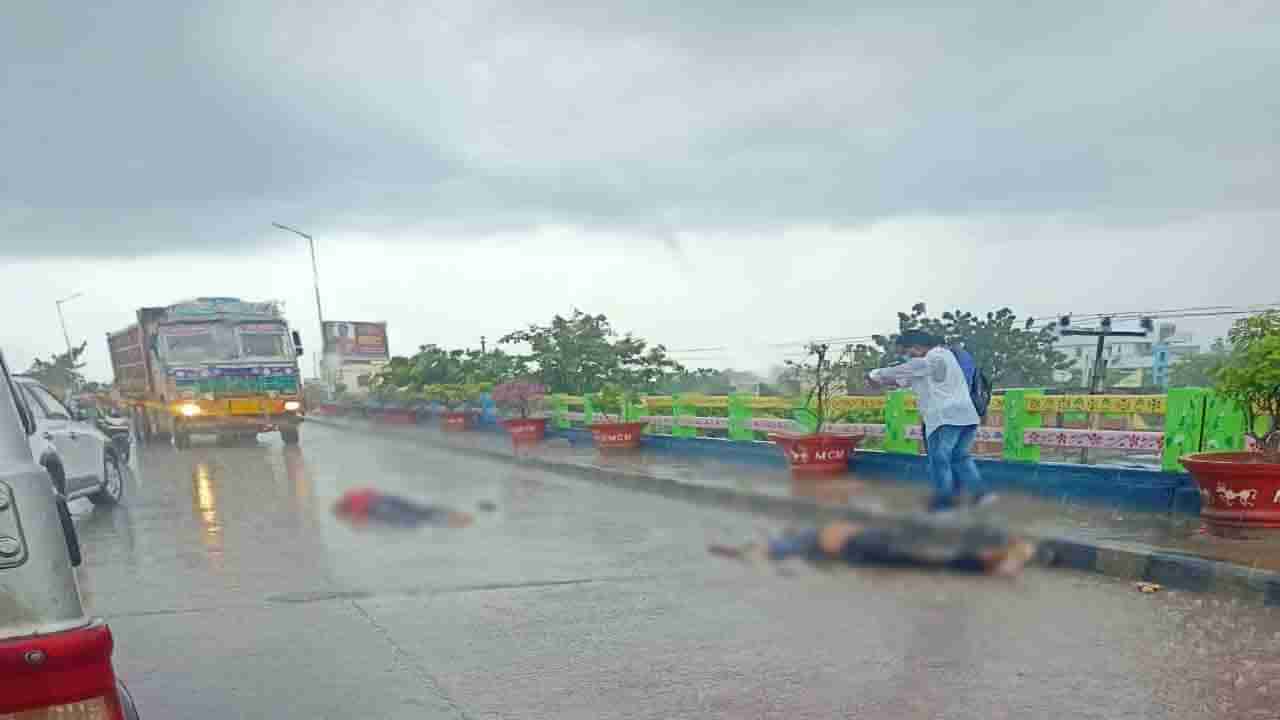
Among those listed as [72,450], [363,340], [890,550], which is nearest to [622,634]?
[890,550]

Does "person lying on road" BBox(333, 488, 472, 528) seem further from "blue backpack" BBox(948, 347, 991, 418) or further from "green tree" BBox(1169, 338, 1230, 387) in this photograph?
"green tree" BBox(1169, 338, 1230, 387)

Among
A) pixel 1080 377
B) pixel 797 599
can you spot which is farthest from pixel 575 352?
pixel 797 599

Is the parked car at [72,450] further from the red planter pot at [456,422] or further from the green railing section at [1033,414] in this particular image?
the red planter pot at [456,422]

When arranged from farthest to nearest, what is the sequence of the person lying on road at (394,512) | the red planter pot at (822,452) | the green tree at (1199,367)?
the red planter pot at (822,452) → the person lying on road at (394,512) → the green tree at (1199,367)

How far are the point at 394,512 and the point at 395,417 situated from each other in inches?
659

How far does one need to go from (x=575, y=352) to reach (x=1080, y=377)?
464 inches

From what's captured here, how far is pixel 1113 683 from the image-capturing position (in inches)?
160

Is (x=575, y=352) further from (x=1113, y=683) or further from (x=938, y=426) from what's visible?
(x=1113, y=683)

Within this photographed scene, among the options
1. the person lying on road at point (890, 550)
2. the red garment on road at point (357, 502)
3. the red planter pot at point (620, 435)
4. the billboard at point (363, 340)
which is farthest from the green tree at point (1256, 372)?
the billboard at point (363, 340)

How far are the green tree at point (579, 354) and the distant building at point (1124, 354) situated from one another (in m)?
9.69

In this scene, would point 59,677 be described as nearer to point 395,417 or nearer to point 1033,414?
point 1033,414

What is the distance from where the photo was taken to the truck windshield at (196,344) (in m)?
20.5

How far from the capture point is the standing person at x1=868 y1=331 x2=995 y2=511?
24.4ft

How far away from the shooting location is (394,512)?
378 inches
